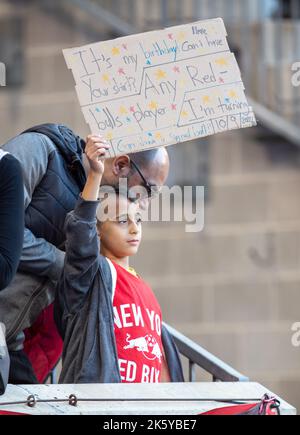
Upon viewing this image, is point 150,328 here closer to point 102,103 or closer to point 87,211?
point 87,211

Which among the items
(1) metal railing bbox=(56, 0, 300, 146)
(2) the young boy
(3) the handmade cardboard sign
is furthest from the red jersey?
(1) metal railing bbox=(56, 0, 300, 146)

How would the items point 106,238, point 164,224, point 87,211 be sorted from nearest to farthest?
point 87,211, point 106,238, point 164,224

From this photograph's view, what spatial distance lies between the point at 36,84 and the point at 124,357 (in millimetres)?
3292

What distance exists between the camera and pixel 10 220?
3.09 meters

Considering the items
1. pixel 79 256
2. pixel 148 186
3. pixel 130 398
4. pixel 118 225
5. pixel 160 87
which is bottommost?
pixel 130 398

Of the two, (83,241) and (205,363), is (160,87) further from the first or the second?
(205,363)

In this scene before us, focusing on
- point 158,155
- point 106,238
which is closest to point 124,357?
point 106,238

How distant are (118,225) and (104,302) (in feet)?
0.85

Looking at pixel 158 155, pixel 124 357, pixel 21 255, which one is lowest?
pixel 124 357

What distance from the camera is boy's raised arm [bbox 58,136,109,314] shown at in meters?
3.34

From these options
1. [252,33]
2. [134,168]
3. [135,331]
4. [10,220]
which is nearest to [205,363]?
[135,331]

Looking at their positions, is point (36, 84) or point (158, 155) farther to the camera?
point (36, 84)

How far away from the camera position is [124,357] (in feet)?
11.3

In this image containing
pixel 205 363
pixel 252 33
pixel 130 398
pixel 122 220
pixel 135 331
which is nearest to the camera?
pixel 130 398
